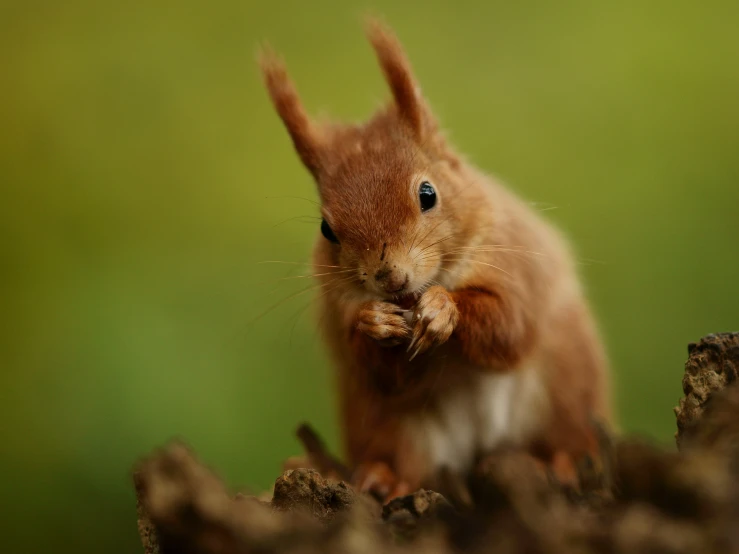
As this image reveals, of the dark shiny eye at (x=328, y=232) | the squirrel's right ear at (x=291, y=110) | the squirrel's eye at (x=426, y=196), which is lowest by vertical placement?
the dark shiny eye at (x=328, y=232)

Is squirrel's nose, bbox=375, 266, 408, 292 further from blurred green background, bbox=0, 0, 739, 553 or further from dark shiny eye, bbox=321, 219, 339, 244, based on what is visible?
blurred green background, bbox=0, 0, 739, 553

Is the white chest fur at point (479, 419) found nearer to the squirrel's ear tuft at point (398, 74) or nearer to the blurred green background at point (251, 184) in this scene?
the squirrel's ear tuft at point (398, 74)

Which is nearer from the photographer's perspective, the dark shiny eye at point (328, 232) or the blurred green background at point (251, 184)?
the dark shiny eye at point (328, 232)

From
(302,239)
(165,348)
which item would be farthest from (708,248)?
(165,348)

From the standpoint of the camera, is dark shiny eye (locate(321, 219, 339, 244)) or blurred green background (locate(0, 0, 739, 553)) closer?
dark shiny eye (locate(321, 219, 339, 244))

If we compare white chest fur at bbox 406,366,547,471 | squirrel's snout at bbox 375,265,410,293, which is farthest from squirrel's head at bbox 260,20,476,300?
white chest fur at bbox 406,366,547,471

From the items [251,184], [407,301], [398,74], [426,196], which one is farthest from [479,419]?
[251,184]

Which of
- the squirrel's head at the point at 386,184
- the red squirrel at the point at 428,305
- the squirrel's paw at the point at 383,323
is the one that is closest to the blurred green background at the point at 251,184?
the red squirrel at the point at 428,305

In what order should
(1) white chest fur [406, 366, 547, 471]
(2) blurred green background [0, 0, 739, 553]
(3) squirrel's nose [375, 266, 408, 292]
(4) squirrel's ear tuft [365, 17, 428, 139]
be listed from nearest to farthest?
(3) squirrel's nose [375, 266, 408, 292]
(4) squirrel's ear tuft [365, 17, 428, 139]
(1) white chest fur [406, 366, 547, 471]
(2) blurred green background [0, 0, 739, 553]
